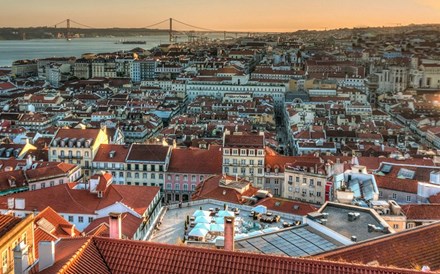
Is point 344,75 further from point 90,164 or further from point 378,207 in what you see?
point 378,207

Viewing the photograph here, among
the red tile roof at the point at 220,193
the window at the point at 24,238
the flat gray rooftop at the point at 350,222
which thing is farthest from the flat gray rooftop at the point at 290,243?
the red tile roof at the point at 220,193

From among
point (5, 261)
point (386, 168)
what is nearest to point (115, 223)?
point (5, 261)

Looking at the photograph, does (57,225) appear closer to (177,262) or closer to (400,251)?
(177,262)

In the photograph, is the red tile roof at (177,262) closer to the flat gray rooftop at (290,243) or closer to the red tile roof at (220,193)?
the flat gray rooftop at (290,243)

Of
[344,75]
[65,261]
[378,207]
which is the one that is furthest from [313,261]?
[344,75]

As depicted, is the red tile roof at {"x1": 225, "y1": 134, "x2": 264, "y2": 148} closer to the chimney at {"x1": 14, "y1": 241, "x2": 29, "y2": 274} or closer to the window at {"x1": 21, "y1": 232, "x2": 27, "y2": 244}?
the window at {"x1": 21, "y1": 232, "x2": 27, "y2": 244}

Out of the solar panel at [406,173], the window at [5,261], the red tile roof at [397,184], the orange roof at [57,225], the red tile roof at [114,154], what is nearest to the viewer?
the window at [5,261]

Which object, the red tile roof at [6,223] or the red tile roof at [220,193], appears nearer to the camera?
the red tile roof at [6,223]

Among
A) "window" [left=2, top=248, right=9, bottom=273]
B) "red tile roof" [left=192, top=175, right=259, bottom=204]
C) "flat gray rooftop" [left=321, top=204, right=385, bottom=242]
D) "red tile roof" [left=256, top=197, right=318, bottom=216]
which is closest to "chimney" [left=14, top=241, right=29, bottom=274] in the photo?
"window" [left=2, top=248, right=9, bottom=273]
